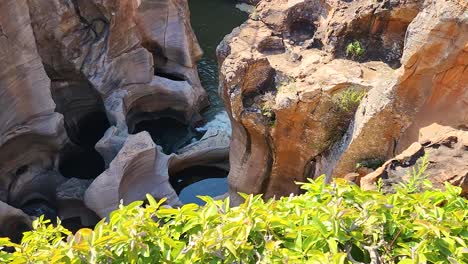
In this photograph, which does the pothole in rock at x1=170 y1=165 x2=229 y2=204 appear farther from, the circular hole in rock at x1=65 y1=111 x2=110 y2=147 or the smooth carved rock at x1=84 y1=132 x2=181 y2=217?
the circular hole in rock at x1=65 y1=111 x2=110 y2=147

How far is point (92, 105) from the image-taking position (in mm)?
13859

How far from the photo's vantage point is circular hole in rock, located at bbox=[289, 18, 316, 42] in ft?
29.1

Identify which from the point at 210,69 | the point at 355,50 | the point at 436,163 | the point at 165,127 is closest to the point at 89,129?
the point at 165,127

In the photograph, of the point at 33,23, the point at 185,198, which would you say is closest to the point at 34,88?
the point at 33,23

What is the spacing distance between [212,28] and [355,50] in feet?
44.8

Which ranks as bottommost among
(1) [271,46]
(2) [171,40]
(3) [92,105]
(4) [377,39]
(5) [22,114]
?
(3) [92,105]

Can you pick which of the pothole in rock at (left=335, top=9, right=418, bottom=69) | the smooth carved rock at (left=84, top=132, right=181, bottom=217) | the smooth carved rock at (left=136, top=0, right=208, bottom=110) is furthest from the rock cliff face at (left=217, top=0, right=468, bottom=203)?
the smooth carved rock at (left=136, top=0, right=208, bottom=110)

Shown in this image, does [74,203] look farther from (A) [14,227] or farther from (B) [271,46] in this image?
(B) [271,46]

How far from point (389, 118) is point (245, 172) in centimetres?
320

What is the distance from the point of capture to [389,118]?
6.41 m

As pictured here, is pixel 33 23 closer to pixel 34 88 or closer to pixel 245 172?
pixel 34 88

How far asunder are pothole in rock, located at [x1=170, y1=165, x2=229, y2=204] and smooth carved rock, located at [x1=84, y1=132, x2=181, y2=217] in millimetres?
1263

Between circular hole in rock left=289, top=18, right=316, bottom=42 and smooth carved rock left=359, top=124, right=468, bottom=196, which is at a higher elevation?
circular hole in rock left=289, top=18, right=316, bottom=42

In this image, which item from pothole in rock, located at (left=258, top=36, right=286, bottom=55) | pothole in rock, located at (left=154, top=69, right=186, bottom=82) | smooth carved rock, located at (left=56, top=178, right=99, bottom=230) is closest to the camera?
pothole in rock, located at (left=258, top=36, right=286, bottom=55)
